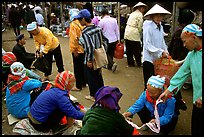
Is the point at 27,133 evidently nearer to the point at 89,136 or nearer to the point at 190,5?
the point at 89,136

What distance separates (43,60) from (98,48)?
178cm

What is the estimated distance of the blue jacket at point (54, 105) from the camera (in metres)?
3.18

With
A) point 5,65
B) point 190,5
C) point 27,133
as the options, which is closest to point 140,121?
point 27,133

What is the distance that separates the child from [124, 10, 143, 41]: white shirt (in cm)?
292

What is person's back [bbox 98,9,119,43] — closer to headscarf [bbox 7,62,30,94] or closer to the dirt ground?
the dirt ground

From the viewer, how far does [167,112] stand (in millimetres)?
3355

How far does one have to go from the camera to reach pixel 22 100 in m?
3.90

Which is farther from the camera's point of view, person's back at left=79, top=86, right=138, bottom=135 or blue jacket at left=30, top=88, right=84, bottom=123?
blue jacket at left=30, top=88, right=84, bottom=123

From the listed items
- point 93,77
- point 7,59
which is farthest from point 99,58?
point 7,59

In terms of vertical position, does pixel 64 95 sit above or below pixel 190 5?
below

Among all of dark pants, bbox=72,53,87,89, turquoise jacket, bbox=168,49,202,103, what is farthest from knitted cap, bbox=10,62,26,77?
turquoise jacket, bbox=168,49,202,103

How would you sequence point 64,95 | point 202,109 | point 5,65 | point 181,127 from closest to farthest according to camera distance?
point 202,109, point 64,95, point 181,127, point 5,65

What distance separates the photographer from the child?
3307 mm

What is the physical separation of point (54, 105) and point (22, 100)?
90cm
